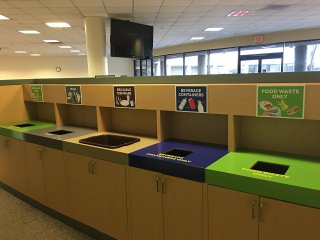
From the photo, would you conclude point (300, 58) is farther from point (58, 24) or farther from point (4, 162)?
point (4, 162)

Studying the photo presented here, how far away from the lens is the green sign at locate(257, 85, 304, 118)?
1556mm

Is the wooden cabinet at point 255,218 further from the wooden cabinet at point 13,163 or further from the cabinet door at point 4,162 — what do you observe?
the cabinet door at point 4,162

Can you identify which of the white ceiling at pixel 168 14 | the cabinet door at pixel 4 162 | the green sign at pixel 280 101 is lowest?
the cabinet door at pixel 4 162

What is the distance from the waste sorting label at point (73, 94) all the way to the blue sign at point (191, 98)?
126cm

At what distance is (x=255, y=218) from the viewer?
142cm

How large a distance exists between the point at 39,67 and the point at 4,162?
42.4 feet

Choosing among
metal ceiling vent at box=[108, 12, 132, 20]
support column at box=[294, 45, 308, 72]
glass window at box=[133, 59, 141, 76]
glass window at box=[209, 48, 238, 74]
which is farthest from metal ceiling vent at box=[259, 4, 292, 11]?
glass window at box=[133, 59, 141, 76]

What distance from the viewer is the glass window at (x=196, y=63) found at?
35.5 feet

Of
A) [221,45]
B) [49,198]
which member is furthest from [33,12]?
[221,45]

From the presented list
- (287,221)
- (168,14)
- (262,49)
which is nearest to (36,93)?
(287,221)

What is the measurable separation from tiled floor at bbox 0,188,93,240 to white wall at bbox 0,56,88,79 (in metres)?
12.8

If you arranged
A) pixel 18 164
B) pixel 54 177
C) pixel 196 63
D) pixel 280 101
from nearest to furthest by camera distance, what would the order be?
pixel 280 101 < pixel 54 177 < pixel 18 164 < pixel 196 63

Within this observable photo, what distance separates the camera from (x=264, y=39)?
29.0ft

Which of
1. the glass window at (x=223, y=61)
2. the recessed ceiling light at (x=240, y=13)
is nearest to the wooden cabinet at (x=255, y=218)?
the recessed ceiling light at (x=240, y=13)
